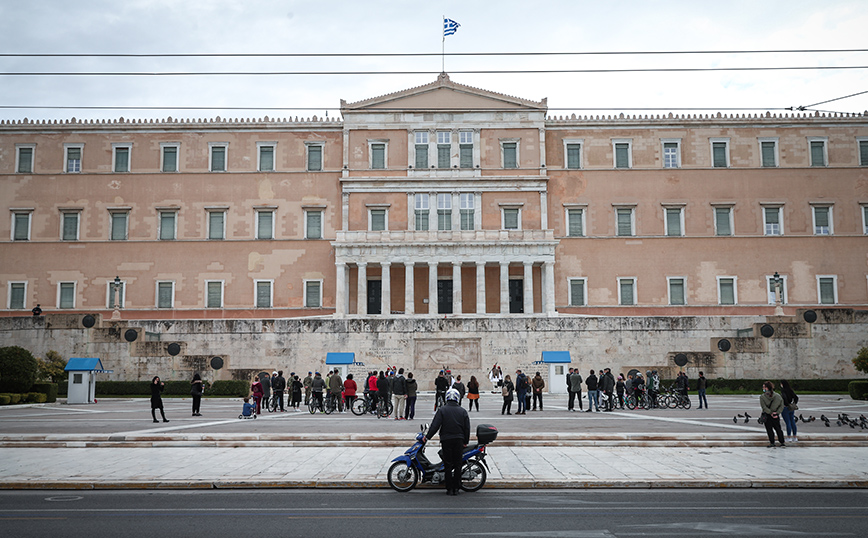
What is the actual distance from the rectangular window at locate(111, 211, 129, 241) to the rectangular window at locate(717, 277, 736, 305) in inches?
1582

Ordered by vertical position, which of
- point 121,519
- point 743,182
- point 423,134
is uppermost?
point 423,134

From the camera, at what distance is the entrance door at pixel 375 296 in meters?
49.9

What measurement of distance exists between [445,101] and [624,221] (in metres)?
14.8

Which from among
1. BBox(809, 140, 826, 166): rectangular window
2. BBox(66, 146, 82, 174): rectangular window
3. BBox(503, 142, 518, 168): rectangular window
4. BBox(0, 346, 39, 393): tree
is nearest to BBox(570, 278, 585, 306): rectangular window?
BBox(503, 142, 518, 168): rectangular window

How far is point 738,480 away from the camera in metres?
12.2

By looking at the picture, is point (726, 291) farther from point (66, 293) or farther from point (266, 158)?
point (66, 293)

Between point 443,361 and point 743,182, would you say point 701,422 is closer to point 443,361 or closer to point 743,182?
point 443,361

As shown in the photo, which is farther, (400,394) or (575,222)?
(575,222)

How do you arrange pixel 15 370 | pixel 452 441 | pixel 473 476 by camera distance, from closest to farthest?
pixel 452 441
pixel 473 476
pixel 15 370

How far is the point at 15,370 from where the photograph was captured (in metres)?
29.6

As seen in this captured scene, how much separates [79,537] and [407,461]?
486cm

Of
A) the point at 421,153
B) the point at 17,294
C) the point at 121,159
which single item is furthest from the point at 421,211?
the point at 17,294

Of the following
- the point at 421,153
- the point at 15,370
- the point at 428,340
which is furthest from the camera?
the point at 421,153

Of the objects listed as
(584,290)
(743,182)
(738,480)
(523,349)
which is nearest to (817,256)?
(743,182)
